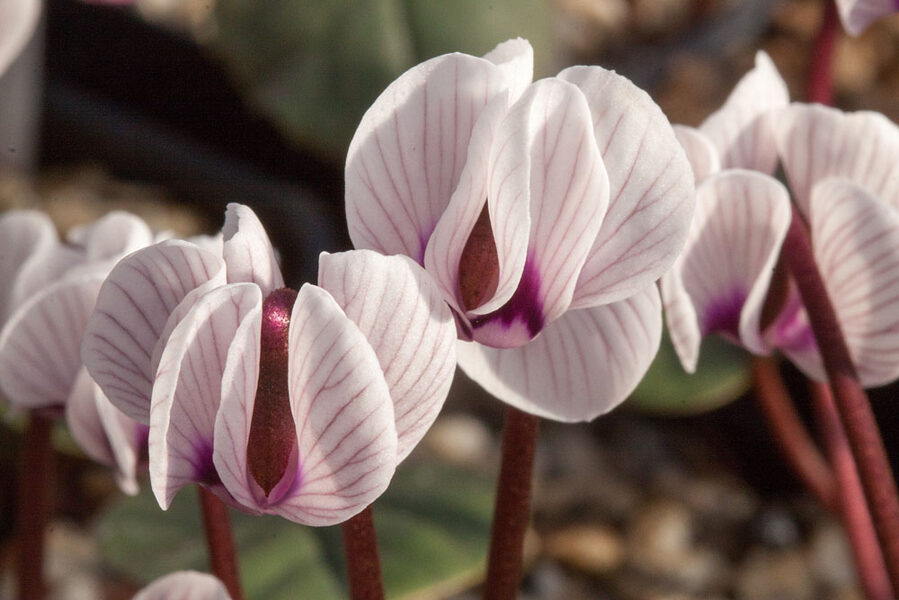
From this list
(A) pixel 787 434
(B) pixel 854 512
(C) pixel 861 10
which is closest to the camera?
(C) pixel 861 10

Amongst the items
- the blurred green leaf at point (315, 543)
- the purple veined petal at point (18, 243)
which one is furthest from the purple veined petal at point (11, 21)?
the blurred green leaf at point (315, 543)

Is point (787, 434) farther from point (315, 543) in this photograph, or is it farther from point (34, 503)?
point (34, 503)

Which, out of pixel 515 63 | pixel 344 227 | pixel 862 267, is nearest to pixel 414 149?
pixel 515 63

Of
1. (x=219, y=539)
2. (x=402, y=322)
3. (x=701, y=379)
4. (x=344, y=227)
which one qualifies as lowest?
(x=344, y=227)

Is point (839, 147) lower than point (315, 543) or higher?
higher

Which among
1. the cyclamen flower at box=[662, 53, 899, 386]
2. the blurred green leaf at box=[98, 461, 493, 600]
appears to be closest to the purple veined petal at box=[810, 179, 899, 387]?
the cyclamen flower at box=[662, 53, 899, 386]

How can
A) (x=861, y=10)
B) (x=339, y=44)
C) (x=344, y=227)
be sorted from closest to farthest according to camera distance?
(x=861, y=10) → (x=339, y=44) → (x=344, y=227)
